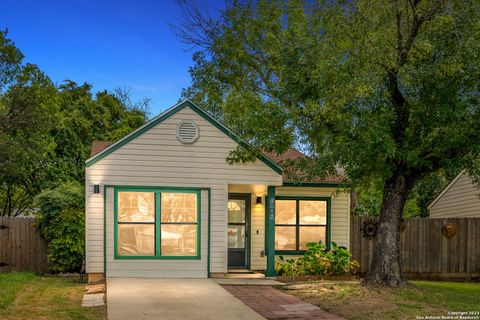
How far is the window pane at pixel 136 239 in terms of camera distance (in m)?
12.6

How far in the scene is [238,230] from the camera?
15.0 meters

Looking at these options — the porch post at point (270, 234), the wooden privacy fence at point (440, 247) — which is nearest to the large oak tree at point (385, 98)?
the porch post at point (270, 234)

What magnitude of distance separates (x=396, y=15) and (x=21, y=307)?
8.94 meters

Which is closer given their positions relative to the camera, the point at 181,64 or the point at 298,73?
the point at 298,73

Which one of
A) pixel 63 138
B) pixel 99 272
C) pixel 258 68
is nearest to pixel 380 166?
pixel 99 272

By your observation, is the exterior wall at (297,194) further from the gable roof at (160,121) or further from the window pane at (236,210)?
the gable roof at (160,121)

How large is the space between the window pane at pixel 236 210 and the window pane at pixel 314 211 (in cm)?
176

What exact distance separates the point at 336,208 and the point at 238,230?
303cm

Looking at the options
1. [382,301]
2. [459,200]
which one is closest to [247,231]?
[382,301]

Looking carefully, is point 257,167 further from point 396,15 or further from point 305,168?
point 396,15

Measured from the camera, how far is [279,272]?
13.7m

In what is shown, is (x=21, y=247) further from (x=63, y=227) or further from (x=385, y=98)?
(x=385, y=98)

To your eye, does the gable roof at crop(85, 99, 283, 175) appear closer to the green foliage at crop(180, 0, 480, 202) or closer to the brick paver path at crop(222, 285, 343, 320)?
the green foliage at crop(180, 0, 480, 202)

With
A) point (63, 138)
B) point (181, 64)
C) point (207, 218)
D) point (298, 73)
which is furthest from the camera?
point (181, 64)
